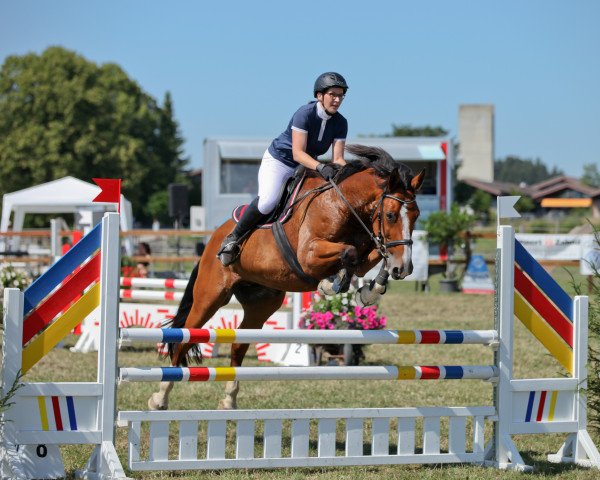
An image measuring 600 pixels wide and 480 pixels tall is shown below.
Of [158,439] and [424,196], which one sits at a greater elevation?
[424,196]

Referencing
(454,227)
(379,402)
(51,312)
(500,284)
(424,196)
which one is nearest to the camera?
(51,312)

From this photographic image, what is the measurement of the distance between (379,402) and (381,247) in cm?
218

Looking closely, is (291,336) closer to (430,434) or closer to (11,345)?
(430,434)

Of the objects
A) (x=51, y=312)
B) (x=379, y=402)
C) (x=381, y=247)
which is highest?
(x=381, y=247)

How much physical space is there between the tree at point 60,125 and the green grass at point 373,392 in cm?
3205

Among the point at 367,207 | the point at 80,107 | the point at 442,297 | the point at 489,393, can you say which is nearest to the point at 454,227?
the point at 442,297

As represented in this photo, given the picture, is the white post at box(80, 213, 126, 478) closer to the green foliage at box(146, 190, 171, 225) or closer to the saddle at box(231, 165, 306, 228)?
the saddle at box(231, 165, 306, 228)

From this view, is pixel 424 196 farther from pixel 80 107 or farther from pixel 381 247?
pixel 80 107

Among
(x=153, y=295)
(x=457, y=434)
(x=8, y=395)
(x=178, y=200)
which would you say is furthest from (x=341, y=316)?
(x=178, y=200)

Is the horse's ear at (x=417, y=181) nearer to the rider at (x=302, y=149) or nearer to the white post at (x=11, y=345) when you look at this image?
the rider at (x=302, y=149)

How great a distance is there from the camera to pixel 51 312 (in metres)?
4.00

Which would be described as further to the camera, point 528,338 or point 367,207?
point 528,338

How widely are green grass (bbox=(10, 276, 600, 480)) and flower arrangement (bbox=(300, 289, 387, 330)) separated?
0.61 metres

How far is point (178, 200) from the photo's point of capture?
19.4 meters
